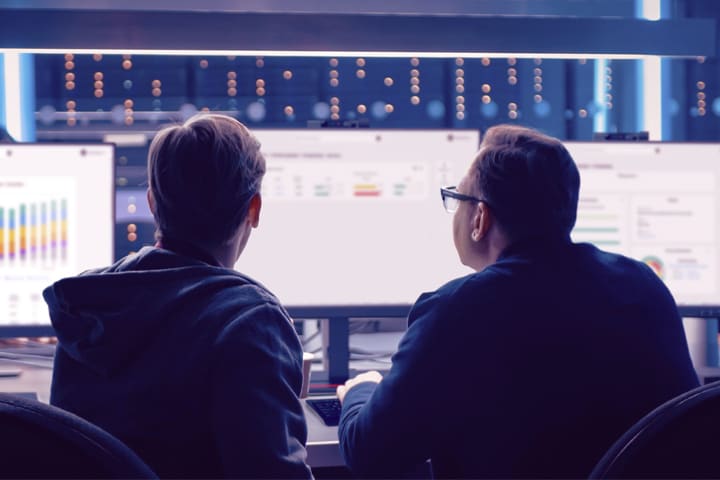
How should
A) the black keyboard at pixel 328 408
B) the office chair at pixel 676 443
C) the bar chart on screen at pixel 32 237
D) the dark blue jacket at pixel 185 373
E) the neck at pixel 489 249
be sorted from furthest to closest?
the bar chart on screen at pixel 32 237
the black keyboard at pixel 328 408
the neck at pixel 489 249
the dark blue jacket at pixel 185 373
the office chair at pixel 676 443

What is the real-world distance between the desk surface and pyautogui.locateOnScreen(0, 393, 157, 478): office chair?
1.89ft

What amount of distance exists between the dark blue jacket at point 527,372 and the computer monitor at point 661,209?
666mm

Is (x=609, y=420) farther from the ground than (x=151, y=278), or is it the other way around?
(x=151, y=278)

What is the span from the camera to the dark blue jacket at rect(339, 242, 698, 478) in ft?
3.25

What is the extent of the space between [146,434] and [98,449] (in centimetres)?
25

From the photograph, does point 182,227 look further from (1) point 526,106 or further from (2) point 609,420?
(1) point 526,106

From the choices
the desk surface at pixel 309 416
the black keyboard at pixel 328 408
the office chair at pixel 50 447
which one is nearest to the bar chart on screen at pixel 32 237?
the desk surface at pixel 309 416

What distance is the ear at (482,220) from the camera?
1144mm

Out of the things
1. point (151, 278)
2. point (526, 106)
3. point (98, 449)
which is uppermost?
point (526, 106)

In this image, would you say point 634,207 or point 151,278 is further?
point 634,207

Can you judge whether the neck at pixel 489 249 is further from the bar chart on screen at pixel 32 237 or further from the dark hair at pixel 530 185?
the bar chart on screen at pixel 32 237

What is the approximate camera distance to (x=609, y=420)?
3.27 feet

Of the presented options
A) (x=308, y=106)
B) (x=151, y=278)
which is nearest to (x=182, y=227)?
(x=151, y=278)

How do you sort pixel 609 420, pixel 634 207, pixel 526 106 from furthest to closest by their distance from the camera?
1. pixel 526 106
2. pixel 634 207
3. pixel 609 420
